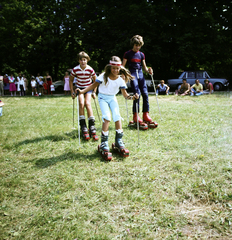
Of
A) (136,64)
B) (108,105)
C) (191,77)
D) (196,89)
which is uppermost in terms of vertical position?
(191,77)

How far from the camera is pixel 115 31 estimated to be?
18.7 meters

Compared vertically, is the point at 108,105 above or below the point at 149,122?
above

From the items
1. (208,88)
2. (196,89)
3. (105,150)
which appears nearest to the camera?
(105,150)

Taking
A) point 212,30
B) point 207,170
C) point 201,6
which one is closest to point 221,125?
point 207,170

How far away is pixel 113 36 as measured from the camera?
19.1 metres

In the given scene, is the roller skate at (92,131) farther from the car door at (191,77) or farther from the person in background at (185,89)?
the car door at (191,77)

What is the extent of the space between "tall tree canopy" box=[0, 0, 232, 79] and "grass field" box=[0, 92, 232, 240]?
1419cm

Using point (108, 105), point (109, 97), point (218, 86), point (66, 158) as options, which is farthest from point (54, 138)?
point (218, 86)

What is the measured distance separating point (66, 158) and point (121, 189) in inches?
62.5

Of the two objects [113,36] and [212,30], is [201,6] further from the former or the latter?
[113,36]

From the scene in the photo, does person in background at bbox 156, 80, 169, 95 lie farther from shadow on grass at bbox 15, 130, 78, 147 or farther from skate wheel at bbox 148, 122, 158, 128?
shadow on grass at bbox 15, 130, 78, 147

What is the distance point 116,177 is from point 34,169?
1.53 metres

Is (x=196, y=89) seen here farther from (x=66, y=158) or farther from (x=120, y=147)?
(x=66, y=158)

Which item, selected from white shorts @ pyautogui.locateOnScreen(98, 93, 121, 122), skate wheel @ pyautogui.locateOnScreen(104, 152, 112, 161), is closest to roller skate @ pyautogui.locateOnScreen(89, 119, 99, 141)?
white shorts @ pyautogui.locateOnScreen(98, 93, 121, 122)
